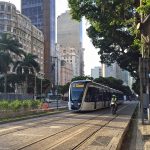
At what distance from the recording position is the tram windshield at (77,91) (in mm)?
48188

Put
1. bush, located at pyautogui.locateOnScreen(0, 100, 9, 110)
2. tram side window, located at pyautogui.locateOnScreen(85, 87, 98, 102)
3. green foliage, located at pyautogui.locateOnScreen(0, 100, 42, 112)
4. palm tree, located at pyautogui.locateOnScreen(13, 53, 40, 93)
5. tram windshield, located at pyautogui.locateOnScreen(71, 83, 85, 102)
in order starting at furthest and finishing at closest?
palm tree, located at pyautogui.locateOnScreen(13, 53, 40, 93) < tram side window, located at pyautogui.locateOnScreen(85, 87, 98, 102) < tram windshield, located at pyautogui.locateOnScreen(71, 83, 85, 102) < green foliage, located at pyautogui.locateOnScreen(0, 100, 42, 112) < bush, located at pyautogui.locateOnScreen(0, 100, 9, 110)

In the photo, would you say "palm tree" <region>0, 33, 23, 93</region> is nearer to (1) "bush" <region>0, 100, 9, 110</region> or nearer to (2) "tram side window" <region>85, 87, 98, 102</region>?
(2) "tram side window" <region>85, 87, 98, 102</region>

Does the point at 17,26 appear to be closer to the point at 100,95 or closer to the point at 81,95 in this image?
the point at 100,95

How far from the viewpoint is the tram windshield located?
48.2 meters

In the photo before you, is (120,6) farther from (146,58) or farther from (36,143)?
(36,143)

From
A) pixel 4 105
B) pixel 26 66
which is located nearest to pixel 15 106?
pixel 4 105

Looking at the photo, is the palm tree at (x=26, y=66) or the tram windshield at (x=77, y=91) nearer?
the tram windshield at (x=77, y=91)

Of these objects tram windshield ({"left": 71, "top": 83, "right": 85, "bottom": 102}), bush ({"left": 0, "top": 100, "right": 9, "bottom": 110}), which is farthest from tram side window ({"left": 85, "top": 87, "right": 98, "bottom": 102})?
bush ({"left": 0, "top": 100, "right": 9, "bottom": 110})

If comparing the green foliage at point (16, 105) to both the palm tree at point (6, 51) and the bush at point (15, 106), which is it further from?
the palm tree at point (6, 51)

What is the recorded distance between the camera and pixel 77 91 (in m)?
48.4

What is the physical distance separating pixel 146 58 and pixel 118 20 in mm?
3697

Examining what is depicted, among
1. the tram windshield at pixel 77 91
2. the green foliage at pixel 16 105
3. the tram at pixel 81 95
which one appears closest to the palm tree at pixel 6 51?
the green foliage at pixel 16 105

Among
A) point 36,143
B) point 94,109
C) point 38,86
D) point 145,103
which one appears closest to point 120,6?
point 145,103

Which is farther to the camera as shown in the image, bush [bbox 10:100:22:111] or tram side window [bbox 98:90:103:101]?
tram side window [bbox 98:90:103:101]
